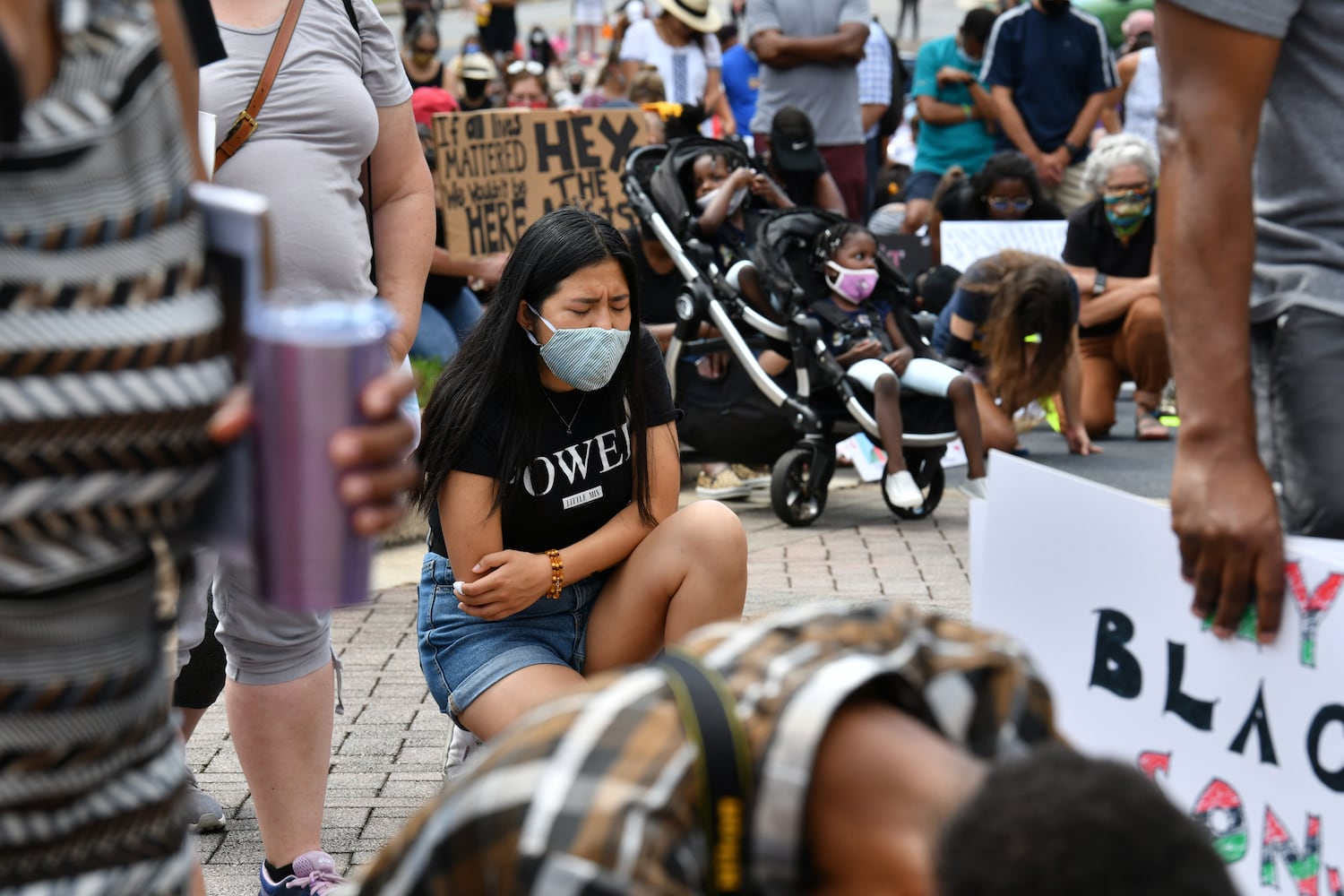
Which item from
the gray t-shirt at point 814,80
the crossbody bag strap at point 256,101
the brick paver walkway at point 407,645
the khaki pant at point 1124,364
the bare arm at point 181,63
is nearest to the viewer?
the bare arm at point 181,63

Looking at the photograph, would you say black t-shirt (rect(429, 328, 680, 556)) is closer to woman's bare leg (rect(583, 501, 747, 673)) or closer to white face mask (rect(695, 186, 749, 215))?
woman's bare leg (rect(583, 501, 747, 673))

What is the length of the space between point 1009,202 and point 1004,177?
159 millimetres

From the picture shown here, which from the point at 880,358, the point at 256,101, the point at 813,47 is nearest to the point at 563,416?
the point at 256,101

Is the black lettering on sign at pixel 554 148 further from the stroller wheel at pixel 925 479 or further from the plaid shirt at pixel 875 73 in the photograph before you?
the plaid shirt at pixel 875 73

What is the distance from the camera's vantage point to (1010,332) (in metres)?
7.52

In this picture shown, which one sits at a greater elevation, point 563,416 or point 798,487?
point 563,416

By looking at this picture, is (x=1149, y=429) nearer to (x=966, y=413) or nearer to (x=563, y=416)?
(x=966, y=413)

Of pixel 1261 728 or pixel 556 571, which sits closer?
pixel 1261 728

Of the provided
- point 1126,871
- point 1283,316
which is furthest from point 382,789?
point 1126,871

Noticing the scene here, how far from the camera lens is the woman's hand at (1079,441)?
8070mm

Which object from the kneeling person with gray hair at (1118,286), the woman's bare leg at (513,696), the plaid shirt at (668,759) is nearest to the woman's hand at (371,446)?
the plaid shirt at (668,759)

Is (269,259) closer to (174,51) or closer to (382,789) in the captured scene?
(174,51)

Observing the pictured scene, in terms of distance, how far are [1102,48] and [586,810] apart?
982cm

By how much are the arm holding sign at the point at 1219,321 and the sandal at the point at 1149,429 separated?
668cm
